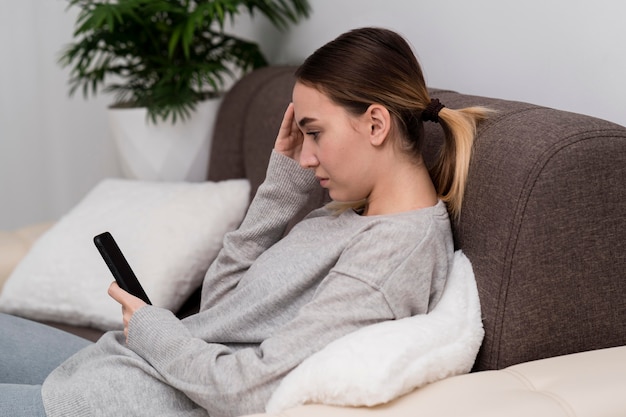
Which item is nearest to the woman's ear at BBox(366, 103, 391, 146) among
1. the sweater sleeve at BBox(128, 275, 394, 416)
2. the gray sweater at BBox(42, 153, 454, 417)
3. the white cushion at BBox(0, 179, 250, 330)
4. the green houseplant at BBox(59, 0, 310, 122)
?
the gray sweater at BBox(42, 153, 454, 417)

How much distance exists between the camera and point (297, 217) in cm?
182

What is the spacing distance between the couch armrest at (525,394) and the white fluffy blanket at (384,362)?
19 millimetres

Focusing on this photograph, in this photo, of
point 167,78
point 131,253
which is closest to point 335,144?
point 131,253

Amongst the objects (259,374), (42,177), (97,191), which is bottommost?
(42,177)

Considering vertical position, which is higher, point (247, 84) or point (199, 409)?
point (247, 84)

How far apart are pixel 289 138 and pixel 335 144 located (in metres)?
0.24

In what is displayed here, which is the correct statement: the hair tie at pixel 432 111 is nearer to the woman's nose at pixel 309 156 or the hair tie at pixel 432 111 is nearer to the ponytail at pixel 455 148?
the ponytail at pixel 455 148

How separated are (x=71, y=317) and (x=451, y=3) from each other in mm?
1136

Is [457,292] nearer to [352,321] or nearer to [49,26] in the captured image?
[352,321]

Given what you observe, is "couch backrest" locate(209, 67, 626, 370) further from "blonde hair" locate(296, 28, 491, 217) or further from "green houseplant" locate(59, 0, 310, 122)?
"green houseplant" locate(59, 0, 310, 122)

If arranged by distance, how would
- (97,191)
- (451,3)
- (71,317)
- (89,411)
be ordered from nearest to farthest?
(89,411) < (451,3) < (71,317) < (97,191)

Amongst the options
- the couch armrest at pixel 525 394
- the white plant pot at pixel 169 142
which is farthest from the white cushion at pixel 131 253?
the couch armrest at pixel 525 394

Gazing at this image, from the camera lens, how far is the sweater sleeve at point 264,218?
1468 millimetres

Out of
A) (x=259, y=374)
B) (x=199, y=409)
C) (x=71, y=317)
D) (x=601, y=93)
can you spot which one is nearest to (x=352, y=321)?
(x=259, y=374)
